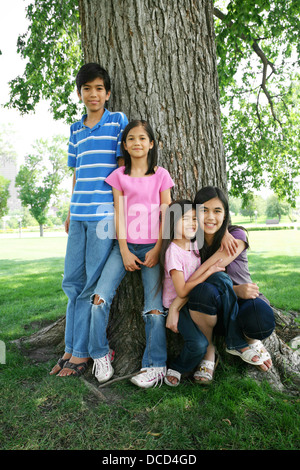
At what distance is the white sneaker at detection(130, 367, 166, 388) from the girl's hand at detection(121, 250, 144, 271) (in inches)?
28.5

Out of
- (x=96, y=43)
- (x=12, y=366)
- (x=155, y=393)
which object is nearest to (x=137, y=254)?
(x=155, y=393)

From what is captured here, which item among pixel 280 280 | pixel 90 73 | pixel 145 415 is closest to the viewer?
pixel 145 415

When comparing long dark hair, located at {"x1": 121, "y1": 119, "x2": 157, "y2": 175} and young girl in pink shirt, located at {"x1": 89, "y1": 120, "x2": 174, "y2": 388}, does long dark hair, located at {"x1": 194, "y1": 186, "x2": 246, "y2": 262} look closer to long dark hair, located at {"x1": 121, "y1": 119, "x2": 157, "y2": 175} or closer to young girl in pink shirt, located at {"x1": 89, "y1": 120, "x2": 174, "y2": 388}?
young girl in pink shirt, located at {"x1": 89, "y1": 120, "x2": 174, "y2": 388}

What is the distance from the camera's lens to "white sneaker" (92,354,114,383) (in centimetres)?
257

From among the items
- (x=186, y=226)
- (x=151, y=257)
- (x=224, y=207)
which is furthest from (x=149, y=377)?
(x=224, y=207)

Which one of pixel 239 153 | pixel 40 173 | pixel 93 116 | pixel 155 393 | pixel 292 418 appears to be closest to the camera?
pixel 292 418

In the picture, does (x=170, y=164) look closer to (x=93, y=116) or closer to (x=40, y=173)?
(x=93, y=116)

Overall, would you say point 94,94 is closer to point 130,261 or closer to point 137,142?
point 137,142

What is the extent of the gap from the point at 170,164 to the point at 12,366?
2075 mm

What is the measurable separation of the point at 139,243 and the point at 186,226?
366 millimetres

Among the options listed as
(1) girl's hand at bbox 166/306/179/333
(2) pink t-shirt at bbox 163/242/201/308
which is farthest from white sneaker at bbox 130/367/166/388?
(2) pink t-shirt at bbox 163/242/201/308

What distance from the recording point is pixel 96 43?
295 centimetres

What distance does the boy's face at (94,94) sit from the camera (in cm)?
272

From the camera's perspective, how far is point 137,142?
2580 millimetres
